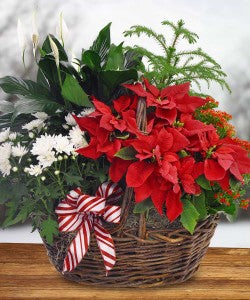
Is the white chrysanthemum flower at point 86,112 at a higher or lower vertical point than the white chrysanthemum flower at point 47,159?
higher

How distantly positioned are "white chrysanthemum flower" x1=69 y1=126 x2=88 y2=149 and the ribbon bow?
8 cm

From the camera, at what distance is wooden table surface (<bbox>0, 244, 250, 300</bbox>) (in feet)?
4.09

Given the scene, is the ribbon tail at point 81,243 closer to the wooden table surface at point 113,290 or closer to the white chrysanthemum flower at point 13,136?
the wooden table surface at point 113,290

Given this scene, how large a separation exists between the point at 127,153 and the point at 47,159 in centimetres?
15

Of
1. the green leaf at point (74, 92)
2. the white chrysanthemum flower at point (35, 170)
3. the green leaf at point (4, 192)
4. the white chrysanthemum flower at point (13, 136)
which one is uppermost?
the green leaf at point (74, 92)

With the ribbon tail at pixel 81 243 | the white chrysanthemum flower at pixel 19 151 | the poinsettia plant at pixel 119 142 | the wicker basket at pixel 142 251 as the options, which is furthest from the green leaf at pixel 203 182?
the white chrysanthemum flower at pixel 19 151

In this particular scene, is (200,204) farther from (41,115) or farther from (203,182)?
(41,115)

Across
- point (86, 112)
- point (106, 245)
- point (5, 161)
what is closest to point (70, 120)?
point (86, 112)

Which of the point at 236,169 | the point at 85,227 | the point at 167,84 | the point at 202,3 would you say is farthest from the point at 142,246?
Result: the point at 202,3

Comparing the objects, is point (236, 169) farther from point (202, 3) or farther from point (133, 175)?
point (202, 3)

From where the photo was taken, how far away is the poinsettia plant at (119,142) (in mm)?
1149

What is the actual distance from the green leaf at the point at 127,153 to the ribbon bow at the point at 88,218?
87 millimetres

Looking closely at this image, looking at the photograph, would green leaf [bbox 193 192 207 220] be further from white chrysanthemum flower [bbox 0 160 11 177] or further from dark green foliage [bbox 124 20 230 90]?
white chrysanthemum flower [bbox 0 160 11 177]

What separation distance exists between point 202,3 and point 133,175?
111 cm
